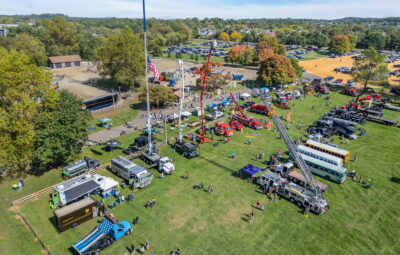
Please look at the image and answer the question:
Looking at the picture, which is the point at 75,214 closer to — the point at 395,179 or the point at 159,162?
the point at 159,162

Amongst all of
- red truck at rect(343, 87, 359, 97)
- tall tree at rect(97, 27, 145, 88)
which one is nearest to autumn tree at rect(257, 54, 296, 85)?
red truck at rect(343, 87, 359, 97)

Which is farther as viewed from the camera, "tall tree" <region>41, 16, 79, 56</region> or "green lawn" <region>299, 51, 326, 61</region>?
"green lawn" <region>299, 51, 326, 61</region>

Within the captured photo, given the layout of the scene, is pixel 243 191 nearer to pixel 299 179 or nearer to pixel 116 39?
pixel 299 179

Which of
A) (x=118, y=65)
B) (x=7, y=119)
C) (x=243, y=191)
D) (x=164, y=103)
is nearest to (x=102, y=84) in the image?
(x=118, y=65)

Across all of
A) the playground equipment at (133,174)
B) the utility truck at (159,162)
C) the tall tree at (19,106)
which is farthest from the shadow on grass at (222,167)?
the tall tree at (19,106)

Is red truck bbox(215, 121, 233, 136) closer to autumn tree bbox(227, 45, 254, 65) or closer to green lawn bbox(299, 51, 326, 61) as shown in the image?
autumn tree bbox(227, 45, 254, 65)

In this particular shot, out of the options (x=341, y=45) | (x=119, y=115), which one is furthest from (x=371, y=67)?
(x=341, y=45)
